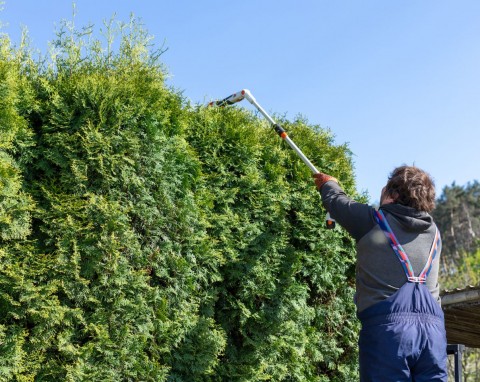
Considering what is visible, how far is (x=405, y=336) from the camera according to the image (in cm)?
377

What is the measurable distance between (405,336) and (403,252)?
56 centimetres

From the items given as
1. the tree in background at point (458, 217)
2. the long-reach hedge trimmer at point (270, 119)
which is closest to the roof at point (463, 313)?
the long-reach hedge trimmer at point (270, 119)

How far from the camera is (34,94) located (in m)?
4.47

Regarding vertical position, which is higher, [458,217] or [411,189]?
[458,217]

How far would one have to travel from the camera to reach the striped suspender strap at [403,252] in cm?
397

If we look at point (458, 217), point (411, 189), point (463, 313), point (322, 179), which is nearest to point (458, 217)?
point (458, 217)

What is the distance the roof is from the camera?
5.45 m

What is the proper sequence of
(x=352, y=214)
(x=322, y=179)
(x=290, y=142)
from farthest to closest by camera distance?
(x=290, y=142) → (x=322, y=179) → (x=352, y=214)

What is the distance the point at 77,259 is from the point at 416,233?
2326mm

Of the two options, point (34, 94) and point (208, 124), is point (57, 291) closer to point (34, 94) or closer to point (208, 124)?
point (34, 94)

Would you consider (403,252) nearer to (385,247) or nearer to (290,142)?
(385,247)

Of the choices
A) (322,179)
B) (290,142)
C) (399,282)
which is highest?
(290,142)

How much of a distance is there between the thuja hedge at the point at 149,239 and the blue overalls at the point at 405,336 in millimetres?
1433

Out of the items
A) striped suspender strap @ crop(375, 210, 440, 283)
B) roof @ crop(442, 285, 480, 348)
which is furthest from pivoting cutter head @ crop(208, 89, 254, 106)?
roof @ crop(442, 285, 480, 348)
